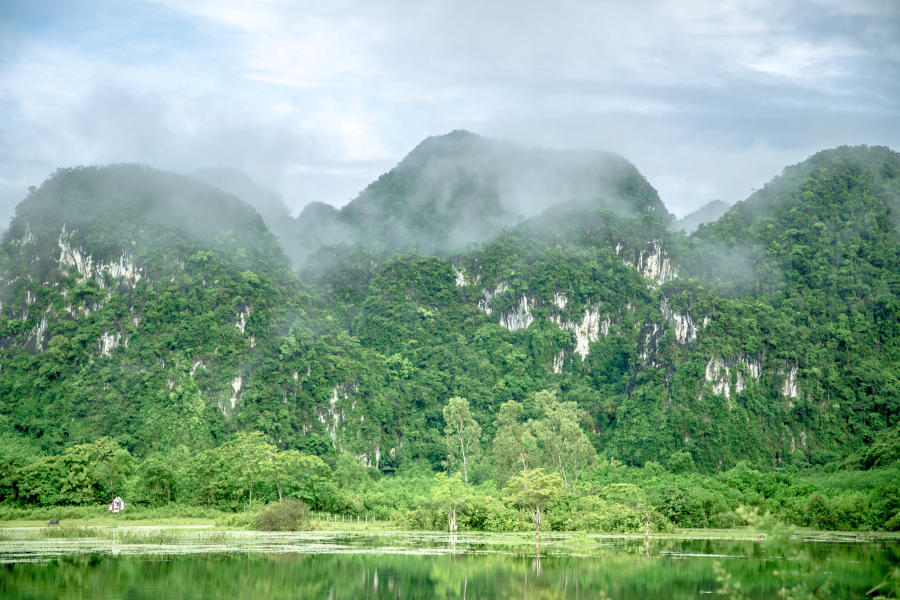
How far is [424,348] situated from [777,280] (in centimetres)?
4233

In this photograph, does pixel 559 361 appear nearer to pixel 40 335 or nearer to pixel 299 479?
pixel 40 335

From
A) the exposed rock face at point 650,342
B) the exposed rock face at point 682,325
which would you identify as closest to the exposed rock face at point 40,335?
the exposed rock face at point 650,342

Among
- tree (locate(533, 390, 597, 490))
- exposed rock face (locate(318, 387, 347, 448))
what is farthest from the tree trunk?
exposed rock face (locate(318, 387, 347, 448))

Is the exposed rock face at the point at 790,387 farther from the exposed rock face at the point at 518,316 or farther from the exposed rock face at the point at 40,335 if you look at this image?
the exposed rock face at the point at 40,335

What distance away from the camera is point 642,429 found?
90875 mm

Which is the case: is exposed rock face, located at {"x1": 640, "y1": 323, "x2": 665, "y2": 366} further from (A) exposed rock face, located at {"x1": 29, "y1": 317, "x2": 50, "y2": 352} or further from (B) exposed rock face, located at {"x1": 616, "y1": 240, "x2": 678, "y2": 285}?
(A) exposed rock face, located at {"x1": 29, "y1": 317, "x2": 50, "y2": 352}

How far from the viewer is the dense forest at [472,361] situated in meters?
57.5

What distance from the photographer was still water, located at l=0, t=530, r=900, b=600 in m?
26.1

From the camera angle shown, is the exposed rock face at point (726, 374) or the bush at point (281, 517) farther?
the exposed rock face at point (726, 374)

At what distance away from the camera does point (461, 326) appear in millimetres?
116875

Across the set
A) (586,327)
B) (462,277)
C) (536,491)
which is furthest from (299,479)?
(462,277)

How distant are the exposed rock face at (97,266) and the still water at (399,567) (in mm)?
57788

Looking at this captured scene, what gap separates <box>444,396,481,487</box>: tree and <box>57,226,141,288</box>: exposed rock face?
37258 mm

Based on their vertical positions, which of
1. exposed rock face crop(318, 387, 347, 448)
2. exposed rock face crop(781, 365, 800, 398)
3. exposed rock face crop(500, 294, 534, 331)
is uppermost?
exposed rock face crop(500, 294, 534, 331)
